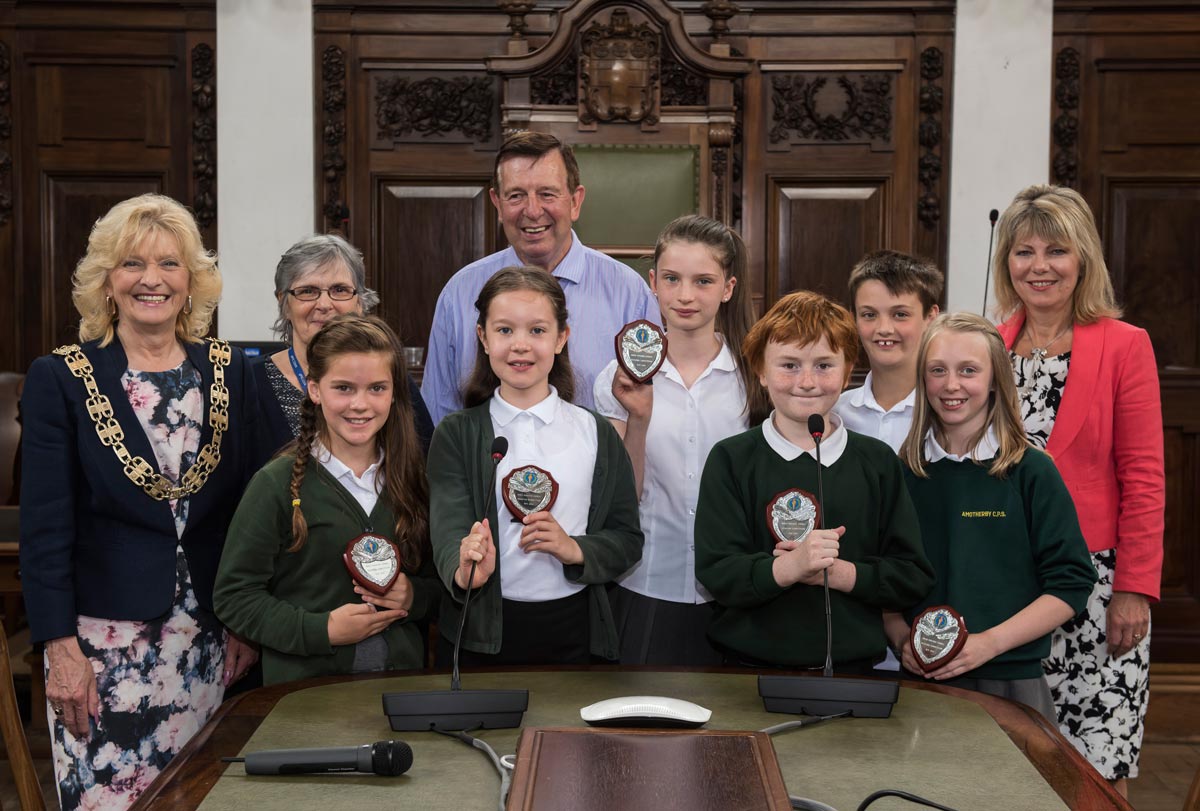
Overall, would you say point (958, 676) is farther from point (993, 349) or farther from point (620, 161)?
point (620, 161)

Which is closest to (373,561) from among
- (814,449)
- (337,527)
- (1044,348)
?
(337,527)

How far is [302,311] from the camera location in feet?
8.02

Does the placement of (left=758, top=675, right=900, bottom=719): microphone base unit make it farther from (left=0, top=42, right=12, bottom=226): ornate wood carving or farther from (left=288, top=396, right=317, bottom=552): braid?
(left=0, top=42, right=12, bottom=226): ornate wood carving

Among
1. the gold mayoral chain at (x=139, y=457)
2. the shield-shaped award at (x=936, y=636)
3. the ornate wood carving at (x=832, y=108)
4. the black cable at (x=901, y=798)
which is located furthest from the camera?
the ornate wood carving at (x=832, y=108)

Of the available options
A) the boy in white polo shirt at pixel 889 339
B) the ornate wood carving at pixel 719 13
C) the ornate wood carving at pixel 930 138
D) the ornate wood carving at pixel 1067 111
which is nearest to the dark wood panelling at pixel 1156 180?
the ornate wood carving at pixel 1067 111

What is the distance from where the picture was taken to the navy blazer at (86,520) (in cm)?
196

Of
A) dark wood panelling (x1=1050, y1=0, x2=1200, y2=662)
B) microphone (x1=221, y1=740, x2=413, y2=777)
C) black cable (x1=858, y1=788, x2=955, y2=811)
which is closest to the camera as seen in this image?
black cable (x1=858, y1=788, x2=955, y2=811)

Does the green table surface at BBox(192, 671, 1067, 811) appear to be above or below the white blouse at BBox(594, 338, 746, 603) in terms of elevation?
below

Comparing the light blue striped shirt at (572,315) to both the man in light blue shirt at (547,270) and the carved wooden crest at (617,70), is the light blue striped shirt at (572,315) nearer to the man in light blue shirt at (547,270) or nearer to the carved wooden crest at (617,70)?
the man in light blue shirt at (547,270)

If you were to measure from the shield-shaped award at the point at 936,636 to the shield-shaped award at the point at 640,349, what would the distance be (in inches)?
24.0

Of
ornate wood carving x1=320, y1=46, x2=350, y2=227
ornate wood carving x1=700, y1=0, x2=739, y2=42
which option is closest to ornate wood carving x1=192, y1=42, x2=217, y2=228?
ornate wood carving x1=320, y1=46, x2=350, y2=227

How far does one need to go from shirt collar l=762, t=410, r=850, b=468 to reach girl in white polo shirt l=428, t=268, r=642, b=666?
0.25 meters

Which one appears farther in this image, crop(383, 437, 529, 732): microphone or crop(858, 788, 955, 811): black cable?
crop(383, 437, 529, 732): microphone

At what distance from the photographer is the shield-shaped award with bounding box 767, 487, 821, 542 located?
1.78m
